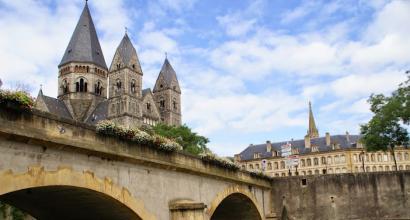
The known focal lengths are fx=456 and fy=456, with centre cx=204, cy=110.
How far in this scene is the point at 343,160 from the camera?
99.8 metres

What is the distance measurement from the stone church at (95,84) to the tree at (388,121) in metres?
65.7

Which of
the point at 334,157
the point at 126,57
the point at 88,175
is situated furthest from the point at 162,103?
the point at 88,175

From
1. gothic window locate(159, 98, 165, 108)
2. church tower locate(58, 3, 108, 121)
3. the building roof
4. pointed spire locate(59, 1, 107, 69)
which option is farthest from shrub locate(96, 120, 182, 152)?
gothic window locate(159, 98, 165, 108)

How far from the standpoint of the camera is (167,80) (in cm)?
12975

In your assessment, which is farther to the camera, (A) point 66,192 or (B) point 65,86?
(B) point 65,86

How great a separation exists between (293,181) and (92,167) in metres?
20.5

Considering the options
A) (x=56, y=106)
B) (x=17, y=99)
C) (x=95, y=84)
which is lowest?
(x=17, y=99)

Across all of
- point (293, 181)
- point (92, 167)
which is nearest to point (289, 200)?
point (293, 181)

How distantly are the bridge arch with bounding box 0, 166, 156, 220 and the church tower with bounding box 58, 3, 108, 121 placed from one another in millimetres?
97122

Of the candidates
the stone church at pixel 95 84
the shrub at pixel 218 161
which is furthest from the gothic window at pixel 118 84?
the shrub at pixel 218 161

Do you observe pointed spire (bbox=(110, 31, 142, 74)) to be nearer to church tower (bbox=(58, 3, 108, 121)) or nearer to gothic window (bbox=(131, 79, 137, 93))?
gothic window (bbox=(131, 79, 137, 93))

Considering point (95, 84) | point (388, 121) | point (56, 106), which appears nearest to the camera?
point (388, 121)

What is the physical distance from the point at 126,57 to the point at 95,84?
38.1 feet

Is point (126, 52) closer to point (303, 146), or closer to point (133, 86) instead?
point (133, 86)
